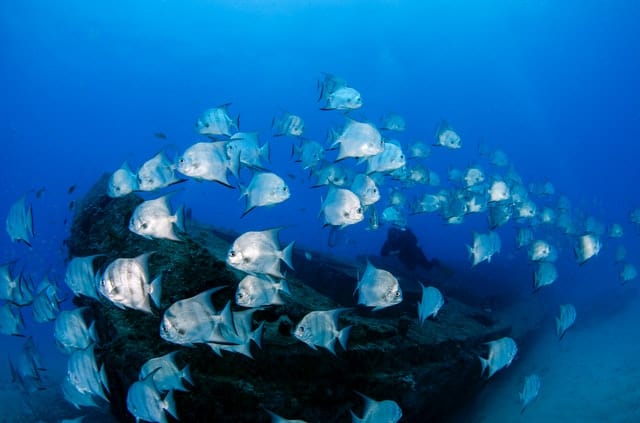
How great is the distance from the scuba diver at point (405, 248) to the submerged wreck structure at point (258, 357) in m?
6.35

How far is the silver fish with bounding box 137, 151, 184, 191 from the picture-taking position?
14.7 ft

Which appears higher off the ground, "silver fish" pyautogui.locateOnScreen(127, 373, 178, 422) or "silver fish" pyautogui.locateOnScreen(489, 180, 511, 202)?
Result: "silver fish" pyautogui.locateOnScreen(489, 180, 511, 202)

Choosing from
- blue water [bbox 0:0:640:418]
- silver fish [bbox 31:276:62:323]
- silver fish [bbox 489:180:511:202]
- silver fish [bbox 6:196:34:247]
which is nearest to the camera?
silver fish [bbox 6:196:34:247]

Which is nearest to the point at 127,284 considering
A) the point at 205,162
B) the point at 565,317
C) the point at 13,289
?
the point at 205,162

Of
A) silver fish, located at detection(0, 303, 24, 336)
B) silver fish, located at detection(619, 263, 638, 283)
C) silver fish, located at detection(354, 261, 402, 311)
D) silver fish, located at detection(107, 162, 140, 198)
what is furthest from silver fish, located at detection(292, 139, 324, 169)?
silver fish, located at detection(619, 263, 638, 283)

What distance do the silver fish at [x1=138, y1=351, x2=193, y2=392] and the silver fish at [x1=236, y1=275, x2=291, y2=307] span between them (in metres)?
0.77

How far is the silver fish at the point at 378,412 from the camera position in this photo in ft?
11.9

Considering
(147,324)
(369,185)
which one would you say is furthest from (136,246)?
(369,185)

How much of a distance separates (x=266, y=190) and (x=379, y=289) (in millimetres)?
1641

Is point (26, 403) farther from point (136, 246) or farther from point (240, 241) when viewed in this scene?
point (240, 241)

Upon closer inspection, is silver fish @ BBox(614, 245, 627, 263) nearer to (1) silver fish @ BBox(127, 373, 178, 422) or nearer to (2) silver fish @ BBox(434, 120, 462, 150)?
(2) silver fish @ BBox(434, 120, 462, 150)

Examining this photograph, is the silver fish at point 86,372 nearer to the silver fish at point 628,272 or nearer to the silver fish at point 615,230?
the silver fish at point 628,272

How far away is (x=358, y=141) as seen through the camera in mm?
4969

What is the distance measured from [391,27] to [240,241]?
9335cm
